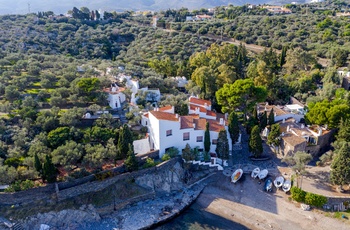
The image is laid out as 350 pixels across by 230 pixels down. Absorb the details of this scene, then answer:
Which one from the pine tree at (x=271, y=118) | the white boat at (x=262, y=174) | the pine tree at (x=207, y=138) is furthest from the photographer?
the pine tree at (x=271, y=118)

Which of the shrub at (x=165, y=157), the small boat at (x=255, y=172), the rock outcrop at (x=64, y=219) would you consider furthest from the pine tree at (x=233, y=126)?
the rock outcrop at (x=64, y=219)

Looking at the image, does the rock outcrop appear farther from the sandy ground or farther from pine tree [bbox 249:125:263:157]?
pine tree [bbox 249:125:263:157]

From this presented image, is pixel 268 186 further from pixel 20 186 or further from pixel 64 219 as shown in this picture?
pixel 20 186

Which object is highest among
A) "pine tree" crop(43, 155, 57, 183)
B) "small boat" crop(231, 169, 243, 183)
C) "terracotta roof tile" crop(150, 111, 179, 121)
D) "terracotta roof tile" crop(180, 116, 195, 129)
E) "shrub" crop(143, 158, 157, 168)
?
"terracotta roof tile" crop(150, 111, 179, 121)

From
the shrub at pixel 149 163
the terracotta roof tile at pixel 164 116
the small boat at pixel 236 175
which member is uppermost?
the terracotta roof tile at pixel 164 116

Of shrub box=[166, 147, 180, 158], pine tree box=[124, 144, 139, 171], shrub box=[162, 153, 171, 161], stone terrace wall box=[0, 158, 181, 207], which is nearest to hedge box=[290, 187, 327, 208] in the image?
stone terrace wall box=[0, 158, 181, 207]

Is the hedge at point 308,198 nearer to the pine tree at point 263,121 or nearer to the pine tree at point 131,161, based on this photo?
the pine tree at point 263,121

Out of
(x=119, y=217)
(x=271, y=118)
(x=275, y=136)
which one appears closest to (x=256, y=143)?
(x=275, y=136)

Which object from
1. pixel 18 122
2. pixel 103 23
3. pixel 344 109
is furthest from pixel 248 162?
pixel 103 23
